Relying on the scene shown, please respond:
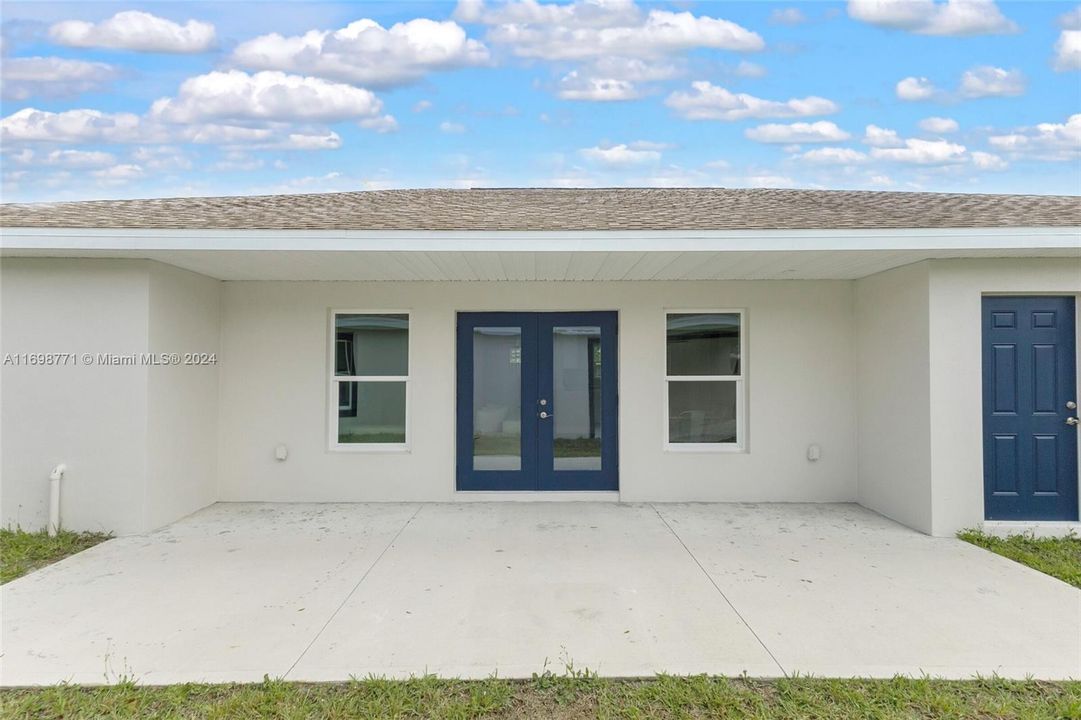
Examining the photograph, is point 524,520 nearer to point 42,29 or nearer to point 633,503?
point 633,503

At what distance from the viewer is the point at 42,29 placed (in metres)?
8.42

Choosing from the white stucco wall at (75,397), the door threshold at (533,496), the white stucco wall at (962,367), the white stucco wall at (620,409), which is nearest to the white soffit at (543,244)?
the white stucco wall at (962,367)

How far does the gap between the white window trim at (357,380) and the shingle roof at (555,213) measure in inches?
51.7

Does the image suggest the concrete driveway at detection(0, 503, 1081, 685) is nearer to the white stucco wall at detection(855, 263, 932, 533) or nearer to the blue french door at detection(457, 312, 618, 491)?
the white stucco wall at detection(855, 263, 932, 533)

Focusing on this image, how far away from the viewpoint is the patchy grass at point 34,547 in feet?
15.3

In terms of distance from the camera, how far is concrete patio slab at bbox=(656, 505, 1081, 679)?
316 centimetres

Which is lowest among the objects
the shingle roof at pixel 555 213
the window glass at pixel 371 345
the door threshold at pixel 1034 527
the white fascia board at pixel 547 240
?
the door threshold at pixel 1034 527

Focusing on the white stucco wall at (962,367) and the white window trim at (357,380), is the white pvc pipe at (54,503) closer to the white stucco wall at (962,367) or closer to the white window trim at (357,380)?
the white window trim at (357,380)

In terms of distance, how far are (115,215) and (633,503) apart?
6375 millimetres

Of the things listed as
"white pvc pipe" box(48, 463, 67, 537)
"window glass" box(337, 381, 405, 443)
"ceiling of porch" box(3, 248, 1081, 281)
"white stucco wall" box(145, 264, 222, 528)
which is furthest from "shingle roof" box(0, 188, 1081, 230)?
"white pvc pipe" box(48, 463, 67, 537)

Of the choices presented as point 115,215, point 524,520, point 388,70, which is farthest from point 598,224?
point 388,70

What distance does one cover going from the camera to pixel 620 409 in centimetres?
691

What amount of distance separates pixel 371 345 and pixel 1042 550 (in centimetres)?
724

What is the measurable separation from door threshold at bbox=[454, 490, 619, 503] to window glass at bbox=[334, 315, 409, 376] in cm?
174
